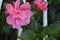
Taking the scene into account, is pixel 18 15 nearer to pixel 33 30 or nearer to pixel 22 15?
pixel 22 15

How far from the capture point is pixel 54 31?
1.07m

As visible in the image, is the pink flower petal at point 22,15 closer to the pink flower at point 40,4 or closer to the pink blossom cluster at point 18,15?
the pink blossom cluster at point 18,15

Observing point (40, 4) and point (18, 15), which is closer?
point (18, 15)

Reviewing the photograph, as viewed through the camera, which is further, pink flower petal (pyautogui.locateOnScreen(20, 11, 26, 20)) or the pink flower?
the pink flower

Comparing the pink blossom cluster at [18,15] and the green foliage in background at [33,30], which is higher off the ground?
the pink blossom cluster at [18,15]

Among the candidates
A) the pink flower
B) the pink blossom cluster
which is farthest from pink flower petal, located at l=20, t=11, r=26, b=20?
the pink flower

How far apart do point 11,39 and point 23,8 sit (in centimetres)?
27

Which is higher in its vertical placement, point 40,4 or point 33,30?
point 40,4

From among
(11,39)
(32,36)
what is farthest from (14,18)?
(11,39)

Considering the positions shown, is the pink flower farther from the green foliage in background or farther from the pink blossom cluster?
the pink blossom cluster

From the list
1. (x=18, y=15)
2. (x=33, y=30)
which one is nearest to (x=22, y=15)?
(x=18, y=15)

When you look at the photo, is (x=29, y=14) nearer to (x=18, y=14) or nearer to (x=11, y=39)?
(x=18, y=14)

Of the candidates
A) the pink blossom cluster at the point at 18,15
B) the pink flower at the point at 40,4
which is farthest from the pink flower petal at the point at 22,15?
the pink flower at the point at 40,4

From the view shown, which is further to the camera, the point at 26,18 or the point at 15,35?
the point at 15,35
